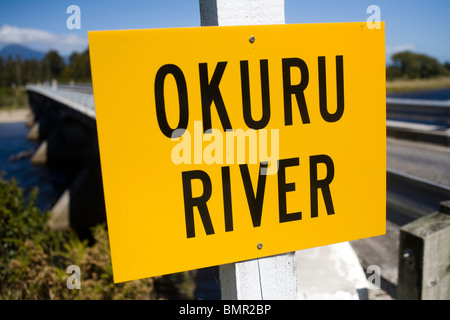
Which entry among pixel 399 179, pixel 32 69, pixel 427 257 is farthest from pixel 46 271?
pixel 32 69

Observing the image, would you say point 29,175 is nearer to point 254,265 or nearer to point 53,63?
point 254,265

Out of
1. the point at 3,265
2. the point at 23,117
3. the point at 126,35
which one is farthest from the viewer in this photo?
the point at 23,117

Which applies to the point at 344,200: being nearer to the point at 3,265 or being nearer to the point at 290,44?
the point at 290,44

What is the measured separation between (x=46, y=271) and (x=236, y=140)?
339cm

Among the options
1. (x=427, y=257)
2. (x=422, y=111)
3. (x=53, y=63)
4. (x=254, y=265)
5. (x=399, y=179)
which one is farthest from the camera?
(x=53, y=63)

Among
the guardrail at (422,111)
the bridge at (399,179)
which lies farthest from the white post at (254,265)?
the guardrail at (422,111)

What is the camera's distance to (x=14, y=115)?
84.9 m

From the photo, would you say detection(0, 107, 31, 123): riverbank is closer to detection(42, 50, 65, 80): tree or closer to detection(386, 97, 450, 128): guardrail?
detection(42, 50, 65, 80): tree

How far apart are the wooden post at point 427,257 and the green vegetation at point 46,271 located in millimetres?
2638

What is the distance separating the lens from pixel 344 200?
162 centimetres

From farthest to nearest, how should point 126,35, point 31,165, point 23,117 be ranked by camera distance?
point 23,117
point 31,165
point 126,35

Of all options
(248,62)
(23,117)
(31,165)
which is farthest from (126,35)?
(23,117)

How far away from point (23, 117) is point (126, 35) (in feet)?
304

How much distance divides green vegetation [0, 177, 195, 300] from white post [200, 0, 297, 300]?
2.65 meters
